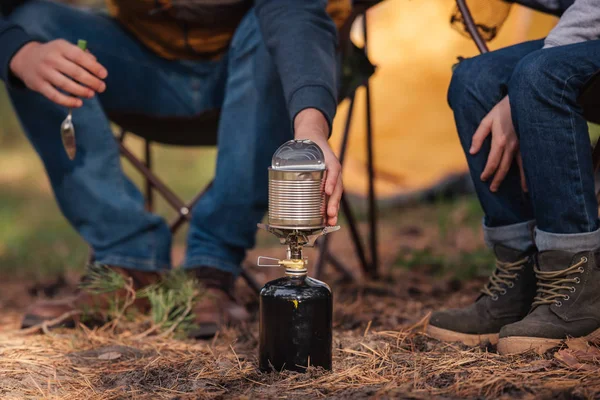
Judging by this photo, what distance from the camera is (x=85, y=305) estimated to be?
212 centimetres

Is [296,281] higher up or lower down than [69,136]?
lower down

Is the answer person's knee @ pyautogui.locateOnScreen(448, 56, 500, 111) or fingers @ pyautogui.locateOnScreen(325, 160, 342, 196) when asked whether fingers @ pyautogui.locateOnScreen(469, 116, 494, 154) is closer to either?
person's knee @ pyautogui.locateOnScreen(448, 56, 500, 111)

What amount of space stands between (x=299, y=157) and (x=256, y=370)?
0.48 meters

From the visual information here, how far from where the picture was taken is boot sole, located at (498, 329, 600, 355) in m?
1.61

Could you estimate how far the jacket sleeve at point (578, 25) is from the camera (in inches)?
66.3

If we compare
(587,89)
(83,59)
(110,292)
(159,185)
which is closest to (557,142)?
(587,89)

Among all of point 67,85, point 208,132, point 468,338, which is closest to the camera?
point 468,338

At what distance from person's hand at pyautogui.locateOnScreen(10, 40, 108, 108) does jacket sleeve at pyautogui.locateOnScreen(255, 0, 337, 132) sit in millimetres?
445

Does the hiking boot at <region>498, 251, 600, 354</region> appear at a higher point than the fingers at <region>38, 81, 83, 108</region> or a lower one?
lower

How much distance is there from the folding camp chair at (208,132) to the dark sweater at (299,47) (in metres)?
0.43

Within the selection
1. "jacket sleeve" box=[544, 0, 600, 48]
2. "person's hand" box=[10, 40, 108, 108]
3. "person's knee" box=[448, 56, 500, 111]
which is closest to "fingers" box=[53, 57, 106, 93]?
"person's hand" box=[10, 40, 108, 108]

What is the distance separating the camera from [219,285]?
2.19 meters

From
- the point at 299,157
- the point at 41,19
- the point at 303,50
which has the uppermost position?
the point at 41,19

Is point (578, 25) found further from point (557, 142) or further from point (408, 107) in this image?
point (408, 107)
